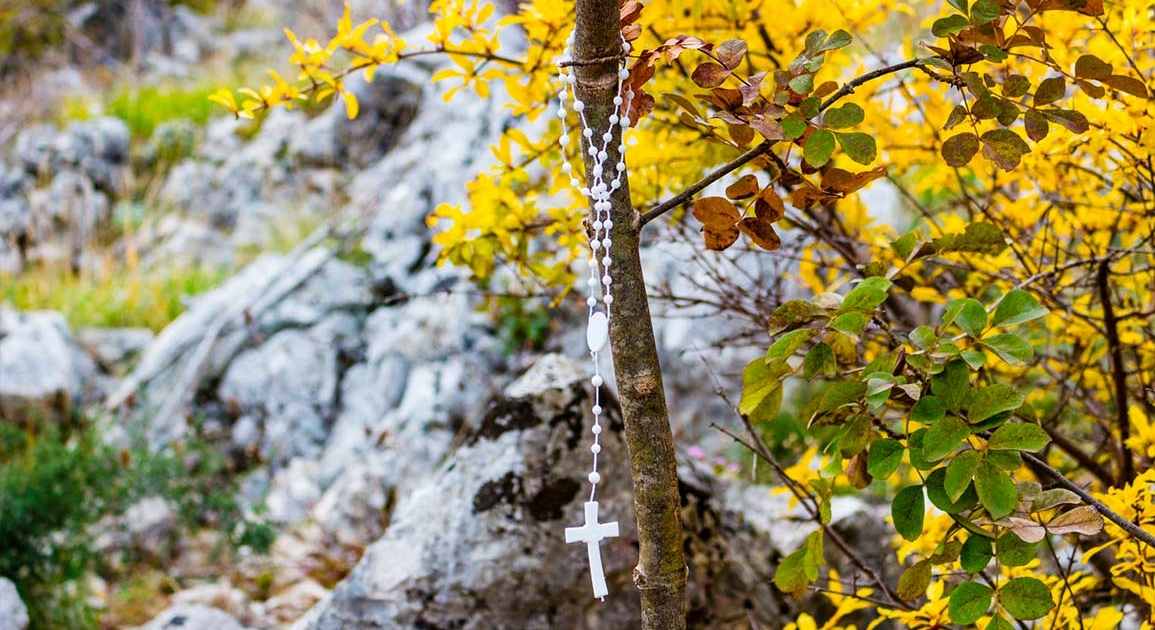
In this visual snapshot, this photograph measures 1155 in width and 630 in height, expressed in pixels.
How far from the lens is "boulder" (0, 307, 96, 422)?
14.7 ft

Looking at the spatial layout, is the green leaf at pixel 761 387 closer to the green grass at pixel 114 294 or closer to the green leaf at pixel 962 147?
the green leaf at pixel 962 147

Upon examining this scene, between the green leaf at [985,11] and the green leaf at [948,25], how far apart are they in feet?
0.06

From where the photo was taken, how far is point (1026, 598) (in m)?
0.87

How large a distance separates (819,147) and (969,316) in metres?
0.24

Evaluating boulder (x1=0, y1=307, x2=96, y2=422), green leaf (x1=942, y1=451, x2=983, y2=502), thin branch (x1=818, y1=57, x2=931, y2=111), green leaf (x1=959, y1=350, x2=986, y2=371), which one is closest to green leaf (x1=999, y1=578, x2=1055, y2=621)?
green leaf (x1=942, y1=451, x2=983, y2=502)

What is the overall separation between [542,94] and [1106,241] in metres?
1.06

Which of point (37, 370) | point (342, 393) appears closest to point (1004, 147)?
point (342, 393)

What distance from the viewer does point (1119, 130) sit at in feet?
3.59

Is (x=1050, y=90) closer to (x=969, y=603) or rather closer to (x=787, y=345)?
(x=787, y=345)

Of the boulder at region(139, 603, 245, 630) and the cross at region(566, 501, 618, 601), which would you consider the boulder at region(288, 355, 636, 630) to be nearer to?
the boulder at region(139, 603, 245, 630)

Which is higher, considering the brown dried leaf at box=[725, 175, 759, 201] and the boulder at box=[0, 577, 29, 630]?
the brown dried leaf at box=[725, 175, 759, 201]

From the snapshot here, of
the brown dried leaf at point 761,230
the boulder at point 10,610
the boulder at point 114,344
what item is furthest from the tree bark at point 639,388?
the boulder at point 114,344

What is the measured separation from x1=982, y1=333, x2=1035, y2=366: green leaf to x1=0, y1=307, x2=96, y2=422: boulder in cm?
460

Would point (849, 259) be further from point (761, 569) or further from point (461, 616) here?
point (461, 616)
